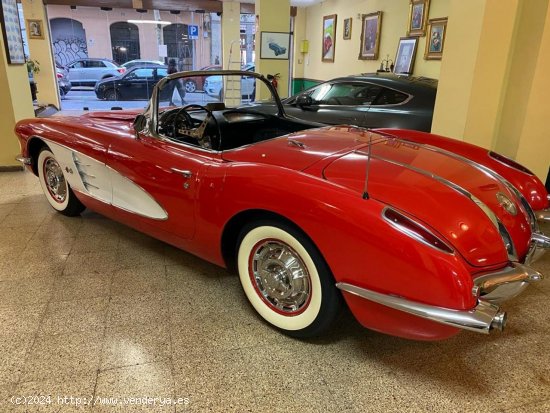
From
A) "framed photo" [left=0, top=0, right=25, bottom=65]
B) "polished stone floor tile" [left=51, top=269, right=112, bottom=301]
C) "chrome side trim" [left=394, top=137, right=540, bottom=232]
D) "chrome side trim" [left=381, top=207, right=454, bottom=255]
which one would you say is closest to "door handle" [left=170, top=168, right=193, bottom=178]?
"polished stone floor tile" [left=51, top=269, right=112, bottom=301]

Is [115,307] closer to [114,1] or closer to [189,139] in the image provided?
[189,139]

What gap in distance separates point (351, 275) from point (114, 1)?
11055 mm

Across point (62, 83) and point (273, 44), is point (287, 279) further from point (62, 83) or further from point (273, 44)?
point (62, 83)

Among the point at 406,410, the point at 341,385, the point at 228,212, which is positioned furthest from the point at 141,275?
the point at 406,410

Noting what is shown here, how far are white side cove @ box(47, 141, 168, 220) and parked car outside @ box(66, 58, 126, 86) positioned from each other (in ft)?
27.9

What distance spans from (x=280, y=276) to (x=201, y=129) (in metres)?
1.24

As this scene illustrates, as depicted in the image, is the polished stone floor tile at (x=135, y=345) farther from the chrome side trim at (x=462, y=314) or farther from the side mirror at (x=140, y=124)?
the side mirror at (x=140, y=124)

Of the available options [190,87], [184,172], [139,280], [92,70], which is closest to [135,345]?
[139,280]

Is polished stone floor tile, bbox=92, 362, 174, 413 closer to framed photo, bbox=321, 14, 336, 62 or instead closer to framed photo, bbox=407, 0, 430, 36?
framed photo, bbox=407, 0, 430, 36

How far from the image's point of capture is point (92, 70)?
10.9 metres

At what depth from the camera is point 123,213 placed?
2.81m

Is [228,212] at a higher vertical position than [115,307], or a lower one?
higher

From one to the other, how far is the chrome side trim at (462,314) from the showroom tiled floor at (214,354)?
0.44 metres

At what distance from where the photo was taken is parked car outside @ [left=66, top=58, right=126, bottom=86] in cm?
1077
